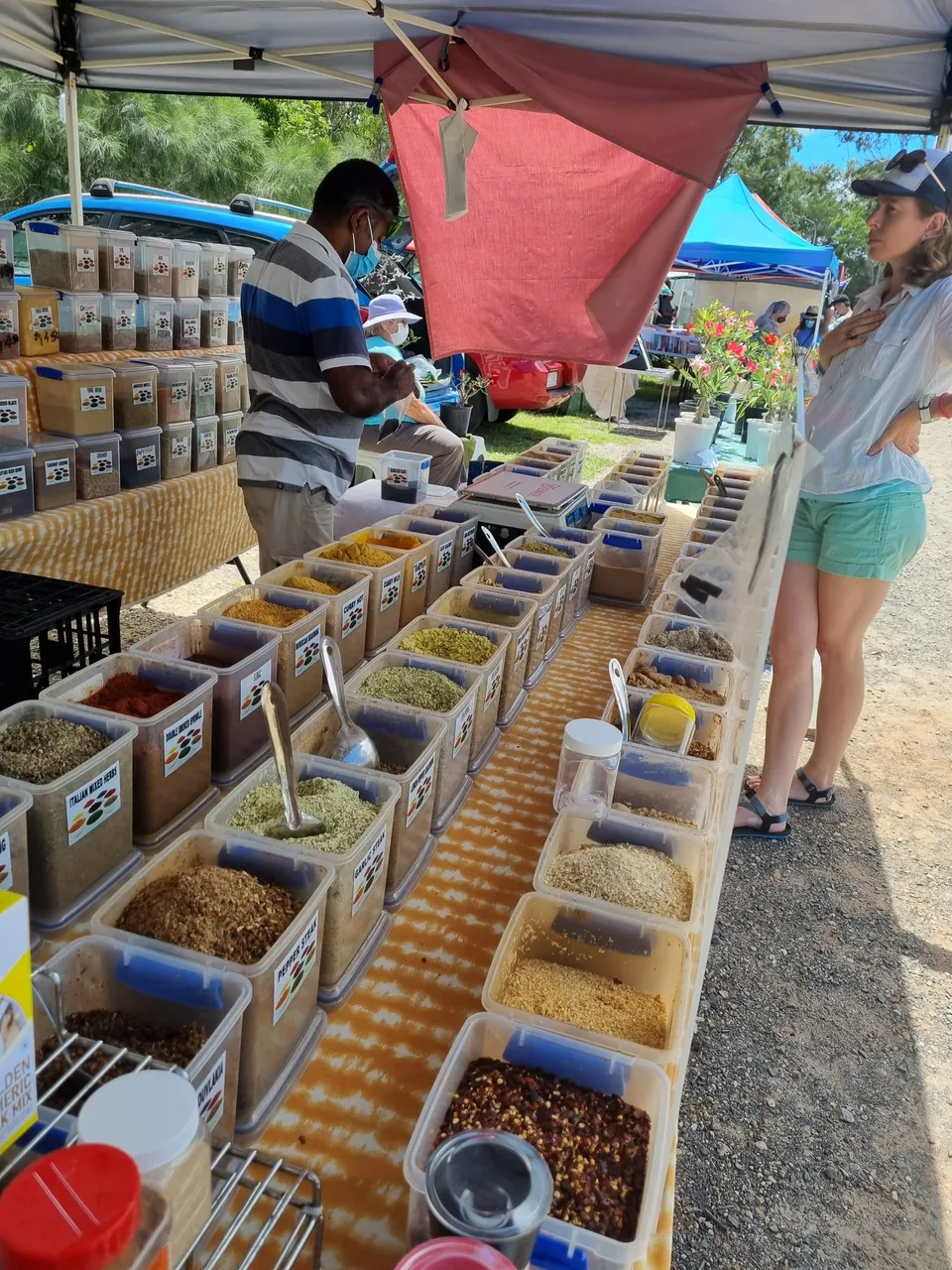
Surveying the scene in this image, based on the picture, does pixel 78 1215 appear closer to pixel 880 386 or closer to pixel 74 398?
pixel 880 386

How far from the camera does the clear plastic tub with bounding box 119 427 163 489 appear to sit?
2895mm

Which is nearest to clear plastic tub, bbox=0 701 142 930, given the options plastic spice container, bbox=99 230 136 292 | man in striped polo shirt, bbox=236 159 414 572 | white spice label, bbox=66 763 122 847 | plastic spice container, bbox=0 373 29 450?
white spice label, bbox=66 763 122 847

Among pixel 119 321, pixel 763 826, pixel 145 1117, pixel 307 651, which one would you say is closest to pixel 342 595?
pixel 307 651

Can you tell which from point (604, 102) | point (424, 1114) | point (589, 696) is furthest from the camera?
point (604, 102)

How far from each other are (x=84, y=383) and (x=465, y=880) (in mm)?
2100

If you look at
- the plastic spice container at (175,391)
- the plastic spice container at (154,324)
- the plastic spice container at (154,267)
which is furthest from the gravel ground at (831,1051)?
the plastic spice container at (154,267)

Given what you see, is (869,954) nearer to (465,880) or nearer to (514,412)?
(465,880)

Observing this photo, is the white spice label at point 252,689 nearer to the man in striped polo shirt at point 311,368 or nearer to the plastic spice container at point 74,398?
the man in striped polo shirt at point 311,368

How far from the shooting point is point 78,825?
99 centimetres

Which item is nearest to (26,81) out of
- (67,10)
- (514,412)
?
(514,412)

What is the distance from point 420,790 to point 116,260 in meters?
2.54

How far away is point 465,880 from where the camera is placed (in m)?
1.20

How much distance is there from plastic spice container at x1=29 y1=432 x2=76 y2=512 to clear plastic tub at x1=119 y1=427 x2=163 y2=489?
0.22 meters

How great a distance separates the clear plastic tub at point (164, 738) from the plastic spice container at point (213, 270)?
2.67 meters
